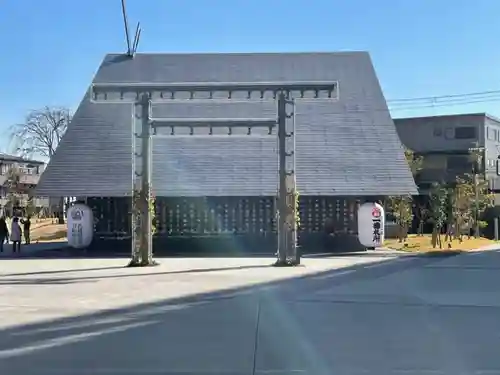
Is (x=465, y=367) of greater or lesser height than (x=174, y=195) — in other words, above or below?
below

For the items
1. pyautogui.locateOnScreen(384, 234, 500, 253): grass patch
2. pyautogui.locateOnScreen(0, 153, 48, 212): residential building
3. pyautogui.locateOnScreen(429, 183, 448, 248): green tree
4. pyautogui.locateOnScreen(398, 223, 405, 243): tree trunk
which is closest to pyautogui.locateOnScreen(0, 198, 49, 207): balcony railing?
pyautogui.locateOnScreen(0, 153, 48, 212): residential building

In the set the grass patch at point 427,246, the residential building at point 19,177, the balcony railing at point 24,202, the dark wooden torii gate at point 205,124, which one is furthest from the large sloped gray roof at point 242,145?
the residential building at point 19,177

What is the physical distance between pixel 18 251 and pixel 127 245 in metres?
4.76

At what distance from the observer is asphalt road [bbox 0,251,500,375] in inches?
331

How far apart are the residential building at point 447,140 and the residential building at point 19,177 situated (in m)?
35.5

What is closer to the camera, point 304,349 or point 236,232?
point 304,349

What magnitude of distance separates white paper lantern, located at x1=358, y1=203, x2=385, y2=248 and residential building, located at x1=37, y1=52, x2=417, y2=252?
712 millimetres

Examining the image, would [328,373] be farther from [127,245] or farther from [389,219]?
[389,219]

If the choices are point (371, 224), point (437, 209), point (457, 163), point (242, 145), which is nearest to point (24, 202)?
point (457, 163)

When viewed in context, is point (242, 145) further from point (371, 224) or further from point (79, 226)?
point (79, 226)

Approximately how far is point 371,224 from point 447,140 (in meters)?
38.0

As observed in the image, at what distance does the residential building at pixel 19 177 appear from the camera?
71.7 metres

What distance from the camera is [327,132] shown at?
104 feet

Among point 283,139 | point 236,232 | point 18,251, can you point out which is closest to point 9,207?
point 18,251
